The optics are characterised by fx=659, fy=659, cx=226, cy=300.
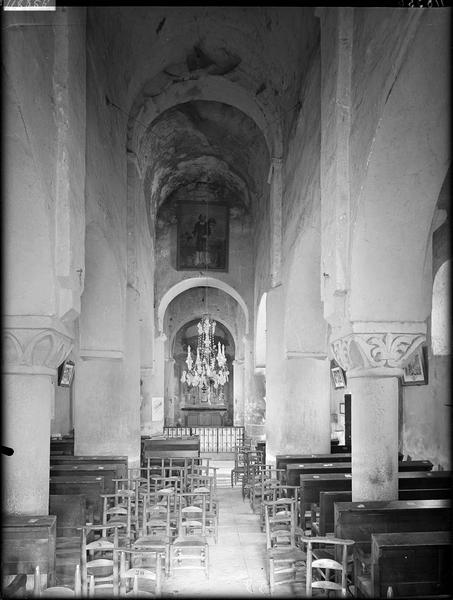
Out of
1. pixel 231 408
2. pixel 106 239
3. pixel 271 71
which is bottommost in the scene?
pixel 231 408

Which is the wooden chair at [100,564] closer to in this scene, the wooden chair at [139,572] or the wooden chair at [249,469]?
the wooden chair at [139,572]

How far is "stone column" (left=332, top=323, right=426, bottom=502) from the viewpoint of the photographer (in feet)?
26.7

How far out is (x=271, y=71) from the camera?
14797mm

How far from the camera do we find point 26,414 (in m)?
7.72

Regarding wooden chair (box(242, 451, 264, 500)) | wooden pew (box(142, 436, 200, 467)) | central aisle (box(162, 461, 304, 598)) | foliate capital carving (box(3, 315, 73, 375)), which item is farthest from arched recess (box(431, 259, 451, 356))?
foliate capital carving (box(3, 315, 73, 375))

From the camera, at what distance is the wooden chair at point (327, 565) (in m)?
5.90

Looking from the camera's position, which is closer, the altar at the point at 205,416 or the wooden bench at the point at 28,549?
the wooden bench at the point at 28,549

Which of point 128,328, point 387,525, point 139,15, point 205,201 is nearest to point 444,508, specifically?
point 387,525

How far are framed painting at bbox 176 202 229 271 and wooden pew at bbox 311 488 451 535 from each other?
16.7 m

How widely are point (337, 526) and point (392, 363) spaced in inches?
82.4

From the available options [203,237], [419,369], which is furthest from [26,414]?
[203,237]

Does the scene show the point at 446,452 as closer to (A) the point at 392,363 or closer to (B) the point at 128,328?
(A) the point at 392,363

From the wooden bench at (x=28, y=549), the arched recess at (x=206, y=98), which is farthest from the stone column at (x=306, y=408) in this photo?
the wooden bench at (x=28, y=549)

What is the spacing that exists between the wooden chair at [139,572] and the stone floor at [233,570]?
263 millimetres
